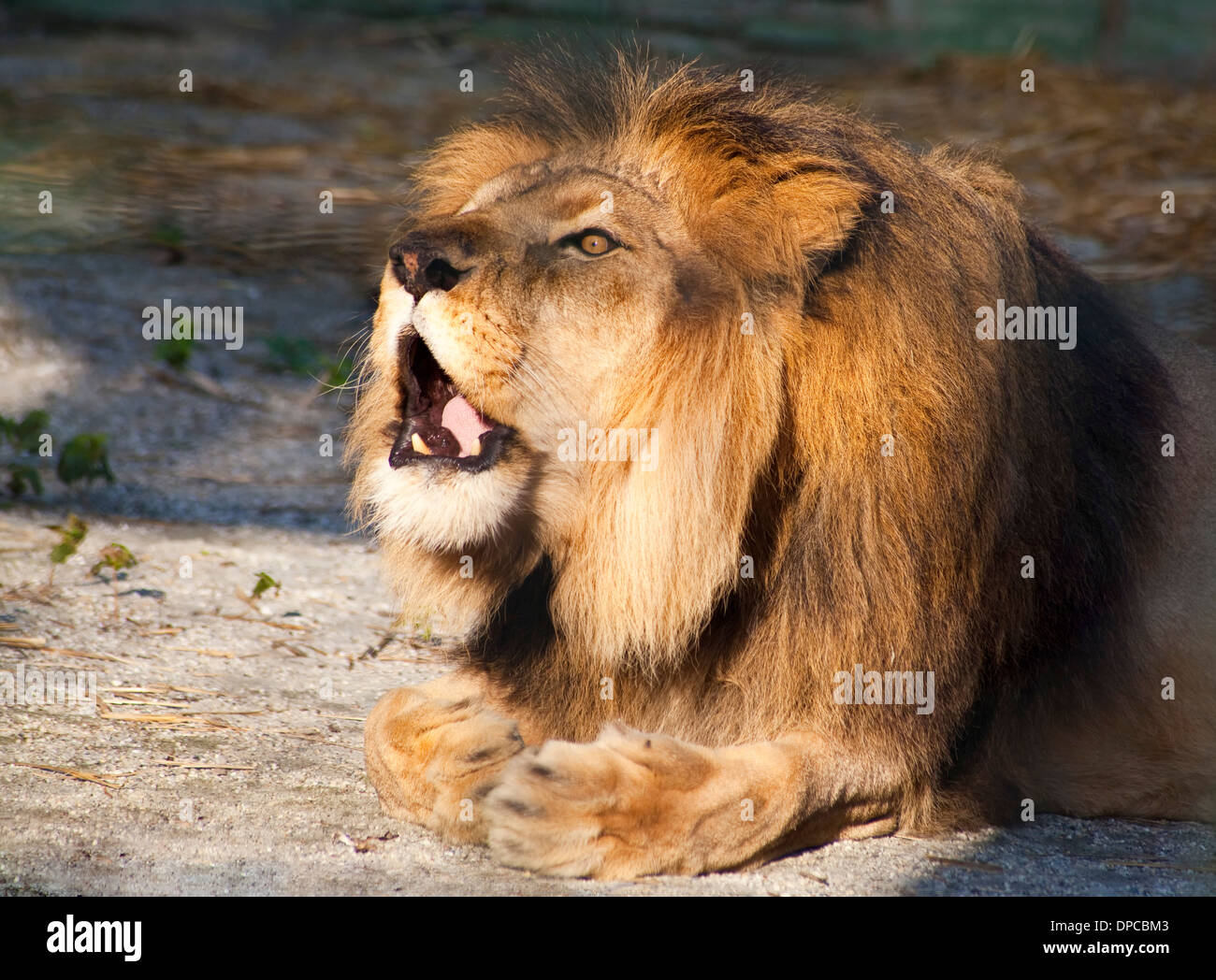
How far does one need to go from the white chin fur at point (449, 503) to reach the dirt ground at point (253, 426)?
63 centimetres

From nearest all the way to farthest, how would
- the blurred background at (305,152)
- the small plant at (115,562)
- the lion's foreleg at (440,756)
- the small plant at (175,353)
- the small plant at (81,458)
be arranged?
the lion's foreleg at (440,756)
the small plant at (115,562)
the small plant at (81,458)
the blurred background at (305,152)
the small plant at (175,353)

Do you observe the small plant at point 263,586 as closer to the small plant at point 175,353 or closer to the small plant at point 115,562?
the small plant at point 115,562

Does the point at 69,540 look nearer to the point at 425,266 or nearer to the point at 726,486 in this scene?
the point at 425,266

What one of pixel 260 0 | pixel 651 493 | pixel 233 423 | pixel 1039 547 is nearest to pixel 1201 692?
pixel 1039 547

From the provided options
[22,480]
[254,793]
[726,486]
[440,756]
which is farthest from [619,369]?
[22,480]

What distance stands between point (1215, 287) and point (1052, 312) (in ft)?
16.7

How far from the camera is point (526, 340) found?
284 cm

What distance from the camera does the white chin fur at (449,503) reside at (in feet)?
9.39

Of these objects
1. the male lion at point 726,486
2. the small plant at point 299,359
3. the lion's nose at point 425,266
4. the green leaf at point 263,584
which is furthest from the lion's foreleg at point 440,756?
the small plant at point 299,359

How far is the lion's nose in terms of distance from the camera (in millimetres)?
2805

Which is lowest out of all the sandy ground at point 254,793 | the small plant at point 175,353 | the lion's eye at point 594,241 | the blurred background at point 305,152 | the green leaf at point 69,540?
the sandy ground at point 254,793

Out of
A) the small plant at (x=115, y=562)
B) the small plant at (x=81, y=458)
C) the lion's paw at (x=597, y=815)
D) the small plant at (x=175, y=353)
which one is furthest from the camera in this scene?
the small plant at (x=175, y=353)

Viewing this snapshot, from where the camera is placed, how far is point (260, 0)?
1251 cm

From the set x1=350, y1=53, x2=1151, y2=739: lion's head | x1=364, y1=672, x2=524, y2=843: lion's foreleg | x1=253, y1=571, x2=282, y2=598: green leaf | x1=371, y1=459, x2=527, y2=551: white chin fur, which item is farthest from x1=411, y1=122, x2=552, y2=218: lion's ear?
x1=253, y1=571, x2=282, y2=598: green leaf
